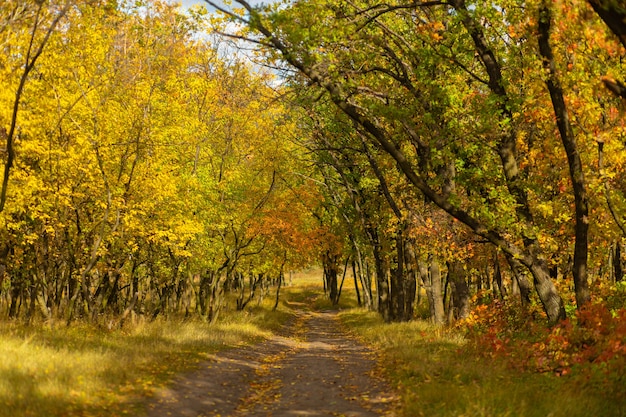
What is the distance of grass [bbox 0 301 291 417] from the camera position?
343 inches

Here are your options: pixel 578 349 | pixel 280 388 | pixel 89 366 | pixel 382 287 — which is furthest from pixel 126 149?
pixel 382 287

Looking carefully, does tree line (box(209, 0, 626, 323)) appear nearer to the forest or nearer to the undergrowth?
the forest

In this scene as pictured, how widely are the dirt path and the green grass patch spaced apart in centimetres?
64

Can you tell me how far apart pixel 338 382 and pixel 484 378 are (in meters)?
3.39

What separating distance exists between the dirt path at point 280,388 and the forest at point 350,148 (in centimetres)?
344

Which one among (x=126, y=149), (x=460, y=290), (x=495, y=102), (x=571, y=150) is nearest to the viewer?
(x=571, y=150)

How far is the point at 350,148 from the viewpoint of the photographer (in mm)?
21484

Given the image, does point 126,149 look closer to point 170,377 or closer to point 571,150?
point 170,377

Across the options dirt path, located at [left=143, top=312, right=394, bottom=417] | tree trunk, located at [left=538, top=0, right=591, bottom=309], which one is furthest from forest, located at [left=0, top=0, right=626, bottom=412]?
dirt path, located at [left=143, top=312, right=394, bottom=417]

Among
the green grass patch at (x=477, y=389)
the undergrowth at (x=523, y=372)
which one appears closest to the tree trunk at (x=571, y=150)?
the undergrowth at (x=523, y=372)

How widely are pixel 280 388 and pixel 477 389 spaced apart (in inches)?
178

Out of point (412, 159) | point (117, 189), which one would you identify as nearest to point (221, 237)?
point (117, 189)

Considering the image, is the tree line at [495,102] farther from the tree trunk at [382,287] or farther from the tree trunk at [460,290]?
the tree trunk at [382,287]

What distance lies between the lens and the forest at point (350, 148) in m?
12.3
